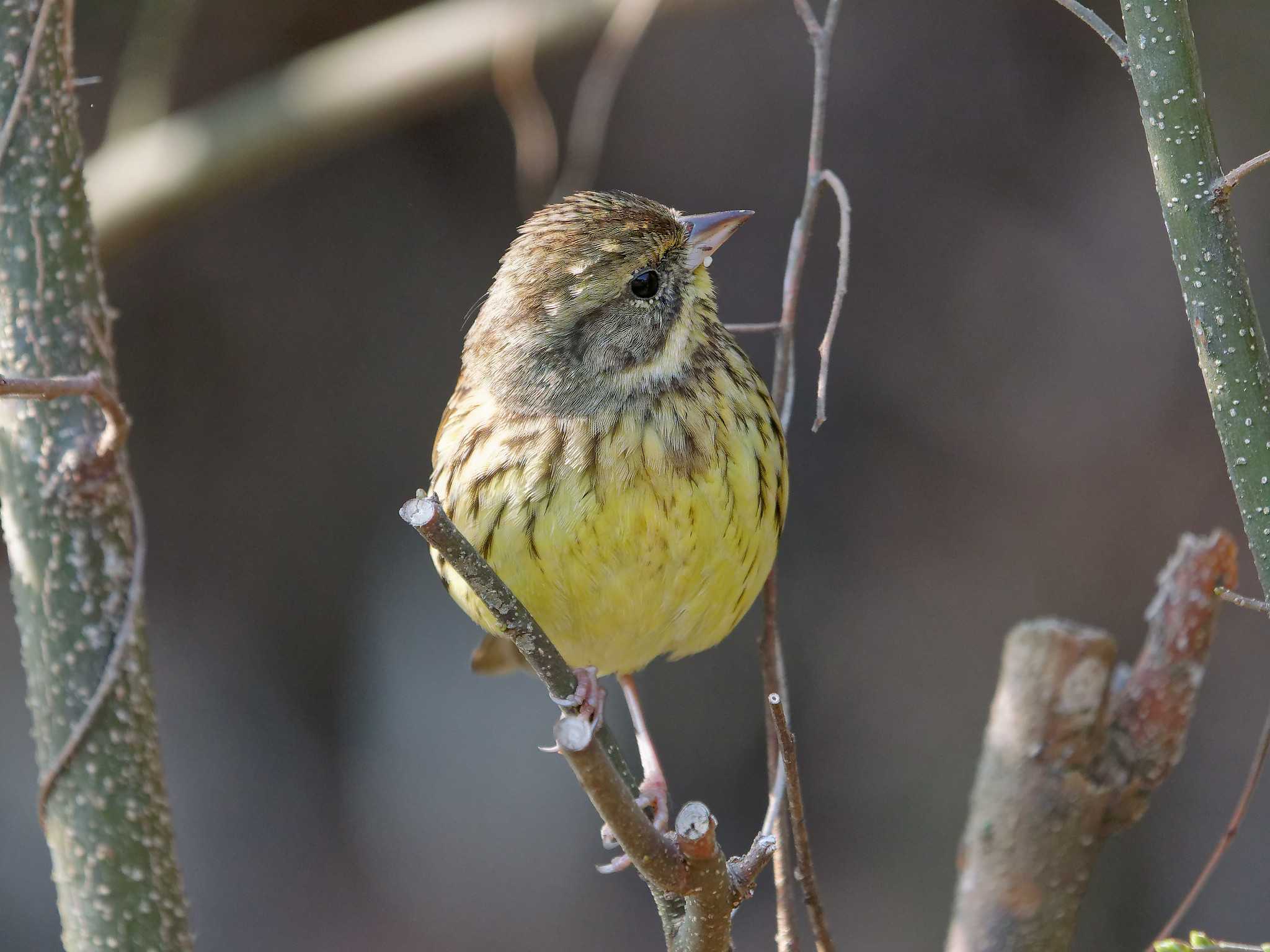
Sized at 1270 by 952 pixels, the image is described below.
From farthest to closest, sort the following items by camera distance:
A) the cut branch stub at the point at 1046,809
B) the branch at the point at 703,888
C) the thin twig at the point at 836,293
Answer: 1. the cut branch stub at the point at 1046,809
2. the thin twig at the point at 836,293
3. the branch at the point at 703,888

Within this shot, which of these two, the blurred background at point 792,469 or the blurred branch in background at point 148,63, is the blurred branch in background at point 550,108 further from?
the blurred branch in background at point 148,63

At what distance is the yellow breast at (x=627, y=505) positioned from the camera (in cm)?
232

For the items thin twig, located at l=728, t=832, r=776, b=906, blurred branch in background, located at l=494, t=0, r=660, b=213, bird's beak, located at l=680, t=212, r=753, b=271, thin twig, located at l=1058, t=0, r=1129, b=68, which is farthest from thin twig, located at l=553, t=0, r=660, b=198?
thin twig, located at l=728, t=832, r=776, b=906

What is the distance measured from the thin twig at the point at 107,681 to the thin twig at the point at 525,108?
254 centimetres

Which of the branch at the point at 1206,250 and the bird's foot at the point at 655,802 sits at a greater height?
the branch at the point at 1206,250

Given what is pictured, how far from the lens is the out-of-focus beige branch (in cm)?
456

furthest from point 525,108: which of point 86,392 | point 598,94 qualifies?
point 86,392

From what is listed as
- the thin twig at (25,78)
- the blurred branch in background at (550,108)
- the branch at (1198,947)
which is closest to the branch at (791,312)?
the branch at (1198,947)

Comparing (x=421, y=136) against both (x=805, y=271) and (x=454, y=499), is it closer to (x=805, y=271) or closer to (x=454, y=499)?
(x=805, y=271)

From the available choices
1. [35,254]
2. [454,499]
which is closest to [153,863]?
[454,499]

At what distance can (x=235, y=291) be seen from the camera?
528 centimetres

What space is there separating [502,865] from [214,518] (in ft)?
5.68

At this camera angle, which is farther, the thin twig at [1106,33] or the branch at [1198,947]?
the thin twig at [1106,33]

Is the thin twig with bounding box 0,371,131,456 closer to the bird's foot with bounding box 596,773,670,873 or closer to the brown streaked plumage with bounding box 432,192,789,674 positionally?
the brown streaked plumage with bounding box 432,192,789,674
